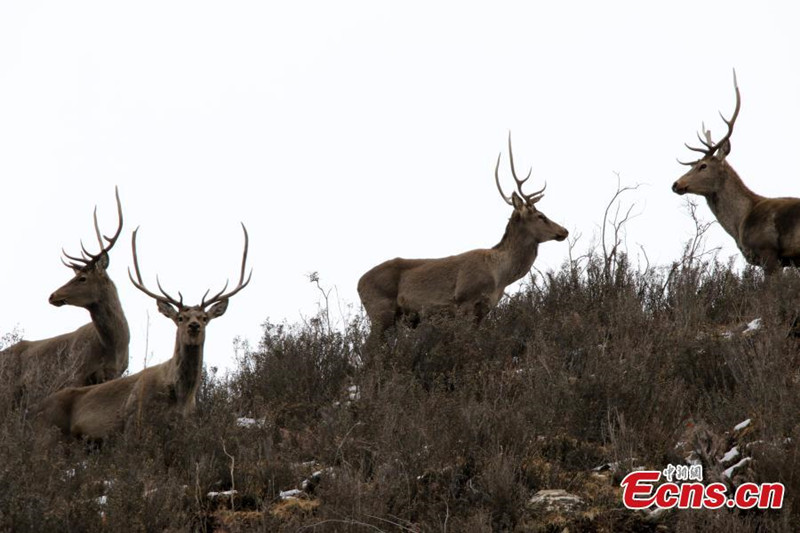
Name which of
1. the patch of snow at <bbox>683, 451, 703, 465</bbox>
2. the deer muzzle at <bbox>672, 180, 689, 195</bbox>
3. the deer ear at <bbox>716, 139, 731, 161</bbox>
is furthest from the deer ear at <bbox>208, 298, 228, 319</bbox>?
the deer ear at <bbox>716, 139, 731, 161</bbox>

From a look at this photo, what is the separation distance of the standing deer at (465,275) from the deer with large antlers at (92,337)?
8.82ft

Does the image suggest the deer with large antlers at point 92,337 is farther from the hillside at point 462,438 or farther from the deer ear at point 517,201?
the deer ear at point 517,201

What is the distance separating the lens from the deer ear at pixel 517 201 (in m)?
11.8

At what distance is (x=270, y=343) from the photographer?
1025 cm

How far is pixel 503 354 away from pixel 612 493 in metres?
3.44

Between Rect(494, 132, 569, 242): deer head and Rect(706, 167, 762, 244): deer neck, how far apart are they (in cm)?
177

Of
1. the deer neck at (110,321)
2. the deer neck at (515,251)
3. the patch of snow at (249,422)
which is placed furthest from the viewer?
the deer neck at (515,251)

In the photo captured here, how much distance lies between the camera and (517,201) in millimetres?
11820

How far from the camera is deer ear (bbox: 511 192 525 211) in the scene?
11812 millimetres

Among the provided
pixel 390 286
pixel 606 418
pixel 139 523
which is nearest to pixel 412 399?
pixel 606 418

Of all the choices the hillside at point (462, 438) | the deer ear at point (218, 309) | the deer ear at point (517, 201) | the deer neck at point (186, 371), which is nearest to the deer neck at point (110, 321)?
the hillside at point (462, 438)

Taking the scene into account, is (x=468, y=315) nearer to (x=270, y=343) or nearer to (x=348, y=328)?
(x=348, y=328)

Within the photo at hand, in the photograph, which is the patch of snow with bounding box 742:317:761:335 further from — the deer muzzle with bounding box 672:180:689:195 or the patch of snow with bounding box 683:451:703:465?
the deer muzzle with bounding box 672:180:689:195

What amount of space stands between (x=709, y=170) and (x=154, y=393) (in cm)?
677
